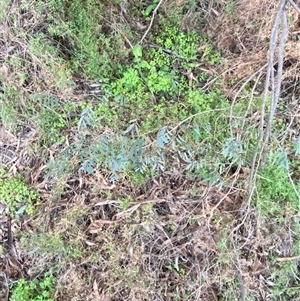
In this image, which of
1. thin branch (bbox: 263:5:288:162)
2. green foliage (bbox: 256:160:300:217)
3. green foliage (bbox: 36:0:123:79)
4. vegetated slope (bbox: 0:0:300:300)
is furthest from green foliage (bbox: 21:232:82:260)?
thin branch (bbox: 263:5:288:162)

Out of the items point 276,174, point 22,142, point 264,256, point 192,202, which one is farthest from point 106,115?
point 264,256

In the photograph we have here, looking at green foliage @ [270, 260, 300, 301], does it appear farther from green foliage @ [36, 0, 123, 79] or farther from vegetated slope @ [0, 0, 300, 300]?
green foliage @ [36, 0, 123, 79]

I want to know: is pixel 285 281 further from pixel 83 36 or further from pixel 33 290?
pixel 83 36

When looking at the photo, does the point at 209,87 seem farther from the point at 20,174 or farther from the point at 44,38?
the point at 20,174

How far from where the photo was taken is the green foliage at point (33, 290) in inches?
85.2

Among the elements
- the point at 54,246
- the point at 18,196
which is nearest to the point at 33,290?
the point at 54,246

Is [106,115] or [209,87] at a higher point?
[106,115]

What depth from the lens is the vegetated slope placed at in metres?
2.14

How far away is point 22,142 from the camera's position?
224cm

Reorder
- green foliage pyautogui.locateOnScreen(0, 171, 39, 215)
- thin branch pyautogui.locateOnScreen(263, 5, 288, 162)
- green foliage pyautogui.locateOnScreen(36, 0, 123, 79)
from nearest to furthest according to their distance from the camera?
1. thin branch pyautogui.locateOnScreen(263, 5, 288, 162)
2. green foliage pyautogui.locateOnScreen(36, 0, 123, 79)
3. green foliage pyautogui.locateOnScreen(0, 171, 39, 215)

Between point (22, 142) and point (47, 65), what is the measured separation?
1.47 ft

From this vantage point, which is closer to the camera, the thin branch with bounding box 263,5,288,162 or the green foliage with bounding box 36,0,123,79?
the thin branch with bounding box 263,5,288,162

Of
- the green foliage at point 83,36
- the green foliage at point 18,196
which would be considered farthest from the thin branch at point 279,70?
the green foliage at point 18,196

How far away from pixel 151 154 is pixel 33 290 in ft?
3.18
